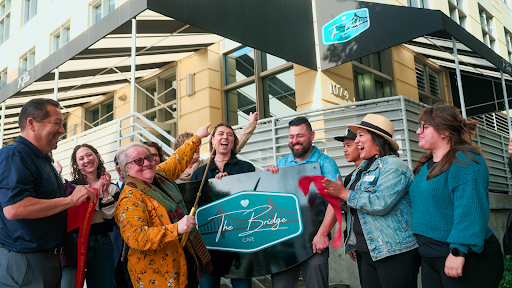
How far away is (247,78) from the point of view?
11375 mm

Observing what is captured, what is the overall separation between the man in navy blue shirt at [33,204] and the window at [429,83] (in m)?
12.3

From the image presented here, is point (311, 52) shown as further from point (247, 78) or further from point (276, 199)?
point (276, 199)

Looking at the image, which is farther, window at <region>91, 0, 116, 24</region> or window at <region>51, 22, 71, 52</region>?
window at <region>51, 22, 71, 52</region>

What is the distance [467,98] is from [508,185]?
422 centimetres

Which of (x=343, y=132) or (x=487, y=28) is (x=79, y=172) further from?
(x=487, y=28)

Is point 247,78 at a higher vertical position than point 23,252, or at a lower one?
higher

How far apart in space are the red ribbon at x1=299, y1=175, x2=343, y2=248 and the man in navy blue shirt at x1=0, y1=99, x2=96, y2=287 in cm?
177

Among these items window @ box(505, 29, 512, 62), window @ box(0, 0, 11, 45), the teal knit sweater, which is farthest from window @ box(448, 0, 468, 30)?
window @ box(0, 0, 11, 45)

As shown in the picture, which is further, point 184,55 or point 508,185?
point 184,55

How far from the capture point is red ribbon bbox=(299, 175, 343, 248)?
3.47 metres

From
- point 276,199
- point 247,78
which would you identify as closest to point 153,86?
point 247,78

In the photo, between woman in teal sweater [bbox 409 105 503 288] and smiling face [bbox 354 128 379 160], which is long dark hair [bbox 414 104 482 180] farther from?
smiling face [bbox 354 128 379 160]

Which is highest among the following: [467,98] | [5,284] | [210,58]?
[210,58]

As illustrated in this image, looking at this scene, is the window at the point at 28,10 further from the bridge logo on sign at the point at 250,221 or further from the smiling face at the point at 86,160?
the bridge logo on sign at the point at 250,221
